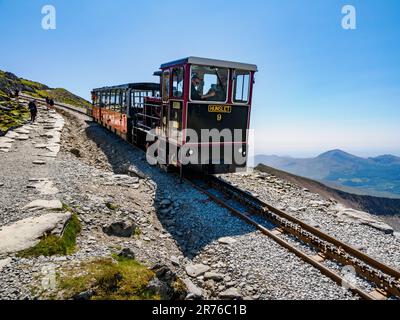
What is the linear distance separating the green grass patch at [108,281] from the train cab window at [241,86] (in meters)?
6.76

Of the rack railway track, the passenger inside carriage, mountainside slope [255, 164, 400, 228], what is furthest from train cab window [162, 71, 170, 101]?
mountainside slope [255, 164, 400, 228]

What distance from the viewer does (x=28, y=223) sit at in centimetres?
532

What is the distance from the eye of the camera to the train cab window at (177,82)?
9.12 meters

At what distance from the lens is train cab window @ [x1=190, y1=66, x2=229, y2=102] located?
29.0 feet

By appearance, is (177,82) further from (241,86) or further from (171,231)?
(171,231)

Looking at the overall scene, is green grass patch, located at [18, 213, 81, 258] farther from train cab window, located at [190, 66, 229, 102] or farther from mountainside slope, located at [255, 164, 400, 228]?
mountainside slope, located at [255, 164, 400, 228]

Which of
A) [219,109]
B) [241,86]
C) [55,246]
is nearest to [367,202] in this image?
[241,86]

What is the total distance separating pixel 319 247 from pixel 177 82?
6.62 metres

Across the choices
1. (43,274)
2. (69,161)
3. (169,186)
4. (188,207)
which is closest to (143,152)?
(69,161)

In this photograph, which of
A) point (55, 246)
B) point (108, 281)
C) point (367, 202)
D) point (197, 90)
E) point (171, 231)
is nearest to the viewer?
point (108, 281)

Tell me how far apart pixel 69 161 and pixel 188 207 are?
6149mm

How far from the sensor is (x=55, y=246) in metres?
4.70
